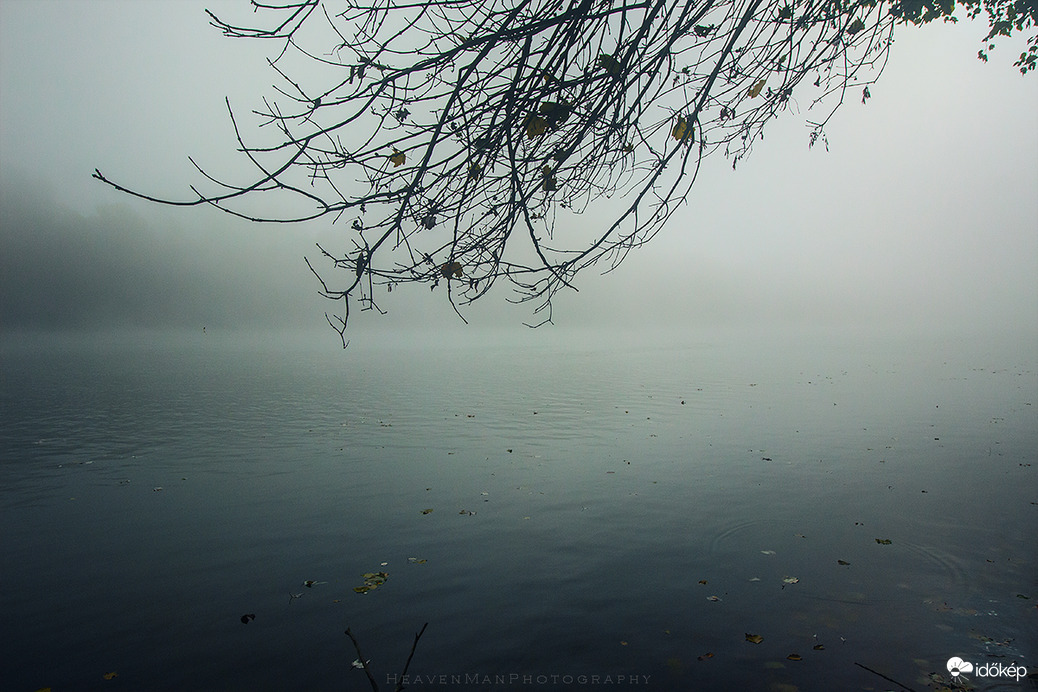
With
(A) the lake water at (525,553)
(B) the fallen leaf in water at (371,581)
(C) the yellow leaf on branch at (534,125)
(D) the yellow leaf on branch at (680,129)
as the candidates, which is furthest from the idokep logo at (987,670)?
(B) the fallen leaf in water at (371,581)

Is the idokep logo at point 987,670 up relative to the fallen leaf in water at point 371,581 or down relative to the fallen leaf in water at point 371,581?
up

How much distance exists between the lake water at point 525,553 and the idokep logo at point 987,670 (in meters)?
0.12

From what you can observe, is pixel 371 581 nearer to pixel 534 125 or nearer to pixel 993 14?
pixel 534 125

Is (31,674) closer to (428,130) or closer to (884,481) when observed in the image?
(428,130)

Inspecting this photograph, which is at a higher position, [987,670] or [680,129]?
[680,129]

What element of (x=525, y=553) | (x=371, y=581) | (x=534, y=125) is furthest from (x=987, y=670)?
(x=371, y=581)

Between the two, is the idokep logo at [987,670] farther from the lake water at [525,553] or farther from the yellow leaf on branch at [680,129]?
the yellow leaf on branch at [680,129]

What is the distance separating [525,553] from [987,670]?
21.4ft

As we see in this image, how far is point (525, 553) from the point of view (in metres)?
10.8

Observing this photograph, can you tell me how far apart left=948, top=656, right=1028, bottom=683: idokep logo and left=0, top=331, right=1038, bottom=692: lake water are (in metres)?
0.12

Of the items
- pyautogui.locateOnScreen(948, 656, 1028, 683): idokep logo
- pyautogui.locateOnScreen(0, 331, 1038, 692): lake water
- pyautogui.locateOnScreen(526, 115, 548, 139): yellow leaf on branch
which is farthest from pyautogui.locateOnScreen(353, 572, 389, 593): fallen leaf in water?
pyautogui.locateOnScreen(948, 656, 1028, 683): idokep logo

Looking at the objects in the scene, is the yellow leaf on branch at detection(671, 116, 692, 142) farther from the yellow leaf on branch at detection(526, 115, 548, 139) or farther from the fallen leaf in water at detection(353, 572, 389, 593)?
the fallen leaf in water at detection(353, 572, 389, 593)

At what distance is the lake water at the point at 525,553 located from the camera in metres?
7.35

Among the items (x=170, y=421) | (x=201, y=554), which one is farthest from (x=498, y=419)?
(x=201, y=554)
